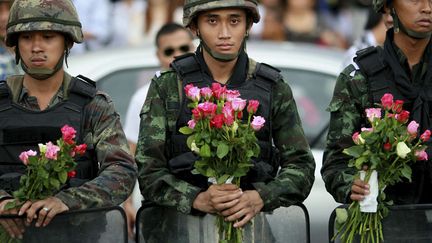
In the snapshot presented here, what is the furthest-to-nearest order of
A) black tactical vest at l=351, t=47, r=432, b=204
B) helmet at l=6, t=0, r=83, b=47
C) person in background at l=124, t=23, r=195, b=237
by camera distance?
person in background at l=124, t=23, r=195, b=237 < helmet at l=6, t=0, r=83, b=47 < black tactical vest at l=351, t=47, r=432, b=204

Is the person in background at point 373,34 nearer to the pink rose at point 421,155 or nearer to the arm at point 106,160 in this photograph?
the arm at point 106,160

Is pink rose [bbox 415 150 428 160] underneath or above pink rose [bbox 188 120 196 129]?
underneath

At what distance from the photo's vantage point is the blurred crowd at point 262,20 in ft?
46.2

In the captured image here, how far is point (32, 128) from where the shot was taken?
23.6 feet

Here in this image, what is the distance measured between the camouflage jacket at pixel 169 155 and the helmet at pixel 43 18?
0.53 metres

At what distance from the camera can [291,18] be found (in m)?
15.8

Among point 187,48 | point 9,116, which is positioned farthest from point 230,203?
point 187,48

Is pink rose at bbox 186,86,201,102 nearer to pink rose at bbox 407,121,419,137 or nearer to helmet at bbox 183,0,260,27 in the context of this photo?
helmet at bbox 183,0,260,27

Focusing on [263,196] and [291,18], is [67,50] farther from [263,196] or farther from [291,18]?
[291,18]

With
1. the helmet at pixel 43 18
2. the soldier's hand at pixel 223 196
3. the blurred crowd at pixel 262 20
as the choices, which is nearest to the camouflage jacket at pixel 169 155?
the soldier's hand at pixel 223 196

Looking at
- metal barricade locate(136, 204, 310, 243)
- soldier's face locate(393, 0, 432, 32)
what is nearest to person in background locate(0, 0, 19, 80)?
metal barricade locate(136, 204, 310, 243)

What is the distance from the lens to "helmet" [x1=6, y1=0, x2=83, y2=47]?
735 cm

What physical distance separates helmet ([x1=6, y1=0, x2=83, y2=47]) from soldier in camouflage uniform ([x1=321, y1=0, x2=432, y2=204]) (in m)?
1.39

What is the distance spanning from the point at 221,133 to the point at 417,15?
1459mm
